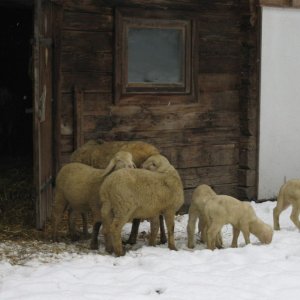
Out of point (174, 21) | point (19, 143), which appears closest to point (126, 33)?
point (174, 21)

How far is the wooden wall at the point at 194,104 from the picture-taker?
Answer: 29.7 ft

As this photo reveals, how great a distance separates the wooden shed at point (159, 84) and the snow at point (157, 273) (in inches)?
57.1

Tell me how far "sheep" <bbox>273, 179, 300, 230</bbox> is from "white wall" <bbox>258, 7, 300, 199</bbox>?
1.97 m

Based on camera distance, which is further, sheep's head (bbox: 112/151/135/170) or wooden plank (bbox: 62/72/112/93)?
wooden plank (bbox: 62/72/112/93)

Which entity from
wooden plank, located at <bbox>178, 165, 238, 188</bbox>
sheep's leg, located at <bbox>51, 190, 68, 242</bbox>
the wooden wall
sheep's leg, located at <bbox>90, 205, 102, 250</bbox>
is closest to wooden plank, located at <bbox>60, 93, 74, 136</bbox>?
the wooden wall

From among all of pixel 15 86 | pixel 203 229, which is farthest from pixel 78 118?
pixel 15 86

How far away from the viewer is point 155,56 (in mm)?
9602

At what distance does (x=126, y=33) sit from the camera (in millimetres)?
9305

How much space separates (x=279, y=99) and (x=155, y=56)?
2212 mm

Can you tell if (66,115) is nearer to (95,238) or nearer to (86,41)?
(86,41)

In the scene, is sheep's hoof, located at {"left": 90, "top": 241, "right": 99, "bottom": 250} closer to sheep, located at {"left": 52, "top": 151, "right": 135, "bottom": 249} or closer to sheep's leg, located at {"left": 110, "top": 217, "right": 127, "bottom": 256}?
sheep, located at {"left": 52, "top": 151, "right": 135, "bottom": 249}

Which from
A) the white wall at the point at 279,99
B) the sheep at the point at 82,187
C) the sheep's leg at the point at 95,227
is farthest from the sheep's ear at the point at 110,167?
the white wall at the point at 279,99

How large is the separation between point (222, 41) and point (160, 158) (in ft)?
10.3

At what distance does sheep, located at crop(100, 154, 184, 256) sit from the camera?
693 centimetres
